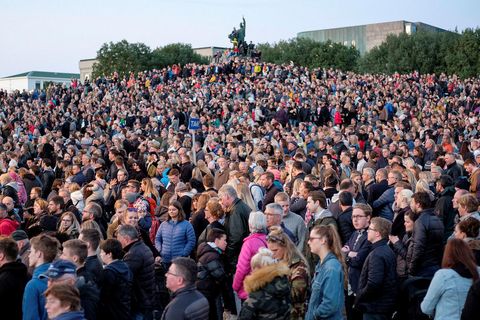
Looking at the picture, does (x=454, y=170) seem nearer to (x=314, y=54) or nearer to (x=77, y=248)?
(x=77, y=248)

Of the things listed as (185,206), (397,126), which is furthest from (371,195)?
(397,126)

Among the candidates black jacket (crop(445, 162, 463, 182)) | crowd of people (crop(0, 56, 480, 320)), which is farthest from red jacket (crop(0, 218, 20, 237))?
black jacket (crop(445, 162, 463, 182))

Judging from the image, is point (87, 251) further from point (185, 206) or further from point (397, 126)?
point (397, 126)

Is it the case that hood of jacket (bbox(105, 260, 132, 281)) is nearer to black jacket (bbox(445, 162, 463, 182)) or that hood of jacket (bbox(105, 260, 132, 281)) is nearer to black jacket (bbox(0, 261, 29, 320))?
black jacket (bbox(0, 261, 29, 320))

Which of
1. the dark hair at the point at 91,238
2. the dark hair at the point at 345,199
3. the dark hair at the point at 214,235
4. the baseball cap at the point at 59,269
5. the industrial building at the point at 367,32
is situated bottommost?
the dark hair at the point at 214,235

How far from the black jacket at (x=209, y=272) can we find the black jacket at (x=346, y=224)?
1.96m

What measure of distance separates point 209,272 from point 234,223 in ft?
4.92

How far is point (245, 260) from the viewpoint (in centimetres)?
669

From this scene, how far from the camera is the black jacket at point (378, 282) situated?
6422mm

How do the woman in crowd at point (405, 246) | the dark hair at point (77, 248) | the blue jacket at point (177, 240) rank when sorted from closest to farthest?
the dark hair at point (77, 248) < the woman in crowd at point (405, 246) < the blue jacket at point (177, 240)

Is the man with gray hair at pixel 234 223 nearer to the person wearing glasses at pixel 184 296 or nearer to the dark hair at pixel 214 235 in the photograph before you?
the dark hair at pixel 214 235

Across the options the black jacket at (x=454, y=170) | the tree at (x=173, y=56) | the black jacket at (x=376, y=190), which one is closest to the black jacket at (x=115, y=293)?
the black jacket at (x=376, y=190)

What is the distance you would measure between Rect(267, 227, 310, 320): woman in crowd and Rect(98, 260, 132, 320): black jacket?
4.82 feet

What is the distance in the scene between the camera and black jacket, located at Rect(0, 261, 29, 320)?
5574 mm
